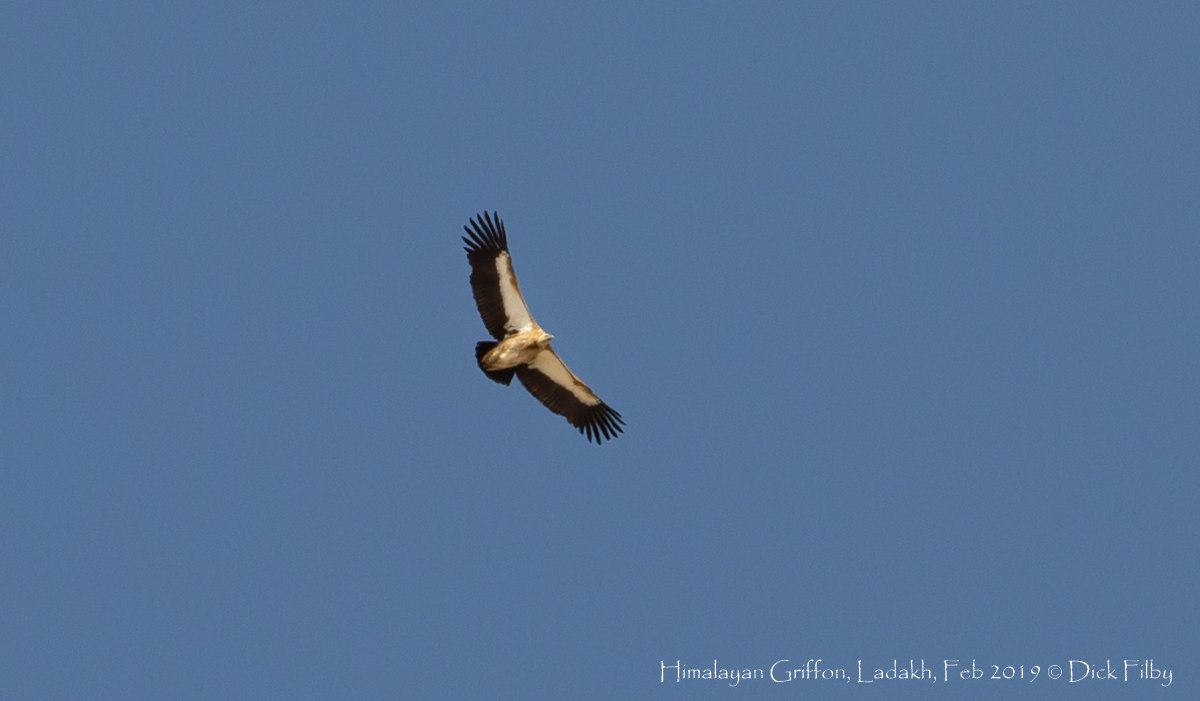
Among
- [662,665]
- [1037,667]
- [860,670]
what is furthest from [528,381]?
[1037,667]

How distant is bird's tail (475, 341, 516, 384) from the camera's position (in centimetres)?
2688

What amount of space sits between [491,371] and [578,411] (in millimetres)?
2590

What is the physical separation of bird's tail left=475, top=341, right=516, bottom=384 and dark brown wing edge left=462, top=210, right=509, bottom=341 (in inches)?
10.1

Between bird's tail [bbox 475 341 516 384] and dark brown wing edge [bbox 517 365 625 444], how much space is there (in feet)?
2.61

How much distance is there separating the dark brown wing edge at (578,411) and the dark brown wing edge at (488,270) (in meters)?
2.02

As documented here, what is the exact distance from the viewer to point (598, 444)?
28.9 meters

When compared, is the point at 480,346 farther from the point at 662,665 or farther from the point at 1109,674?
the point at 1109,674

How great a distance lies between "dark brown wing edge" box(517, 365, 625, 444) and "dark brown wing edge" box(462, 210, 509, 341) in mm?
2017

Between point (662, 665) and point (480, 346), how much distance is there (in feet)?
23.9

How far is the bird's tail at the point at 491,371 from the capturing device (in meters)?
26.9

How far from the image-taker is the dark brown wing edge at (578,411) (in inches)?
1119

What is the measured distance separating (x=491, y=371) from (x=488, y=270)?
207 cm

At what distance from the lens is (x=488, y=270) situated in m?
27.0

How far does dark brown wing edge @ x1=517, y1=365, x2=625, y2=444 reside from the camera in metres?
28.4
